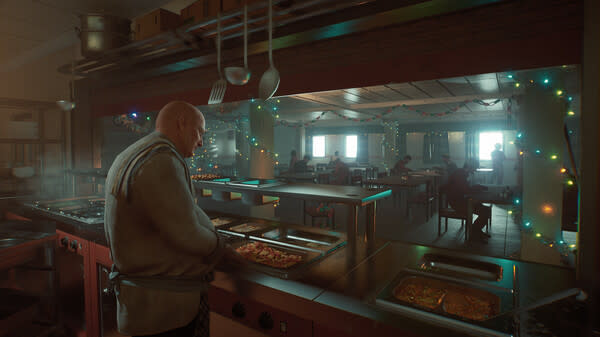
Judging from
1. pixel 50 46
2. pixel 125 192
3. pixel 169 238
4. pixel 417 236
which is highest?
pixel 50 46

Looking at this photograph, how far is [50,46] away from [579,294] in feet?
16.6

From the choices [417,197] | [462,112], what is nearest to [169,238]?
[417,197]

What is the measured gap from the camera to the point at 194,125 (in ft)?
4.22

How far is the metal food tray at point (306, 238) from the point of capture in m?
1.90

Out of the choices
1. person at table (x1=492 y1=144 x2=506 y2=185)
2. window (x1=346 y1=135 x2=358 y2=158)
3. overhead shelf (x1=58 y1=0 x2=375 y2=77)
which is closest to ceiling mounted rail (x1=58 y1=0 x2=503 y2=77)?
overhead shelf (x1=58 y1=0 x2=375 y2=77)

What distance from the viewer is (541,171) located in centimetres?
375

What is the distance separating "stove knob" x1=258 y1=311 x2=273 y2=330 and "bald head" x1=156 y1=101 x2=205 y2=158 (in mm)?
795

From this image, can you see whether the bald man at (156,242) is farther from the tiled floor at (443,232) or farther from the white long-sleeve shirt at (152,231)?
the tiled floor at (443,232)

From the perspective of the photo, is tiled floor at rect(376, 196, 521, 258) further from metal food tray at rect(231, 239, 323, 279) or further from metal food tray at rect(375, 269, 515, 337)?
metal food tray at rect(375, 269, 515, 337)

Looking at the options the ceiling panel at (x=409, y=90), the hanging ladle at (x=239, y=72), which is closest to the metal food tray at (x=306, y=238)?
the hanging ladle at (x=239, y=72)

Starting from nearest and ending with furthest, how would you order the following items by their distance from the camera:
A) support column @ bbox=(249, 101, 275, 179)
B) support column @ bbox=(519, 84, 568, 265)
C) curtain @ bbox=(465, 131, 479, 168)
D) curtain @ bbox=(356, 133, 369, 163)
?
support column @ bbox=(519, 84, 568, 265) → support column @ bbox=(249, 101, 275, 179) → curtain @ bbox=(465, 131, 479, 168) → curtain @ bbox=(356, 133, 369, 163)

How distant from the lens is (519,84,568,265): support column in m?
3.66

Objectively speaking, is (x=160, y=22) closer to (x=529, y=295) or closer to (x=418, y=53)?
(x=418, y=53)

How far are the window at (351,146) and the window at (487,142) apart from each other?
5297 millimetres
